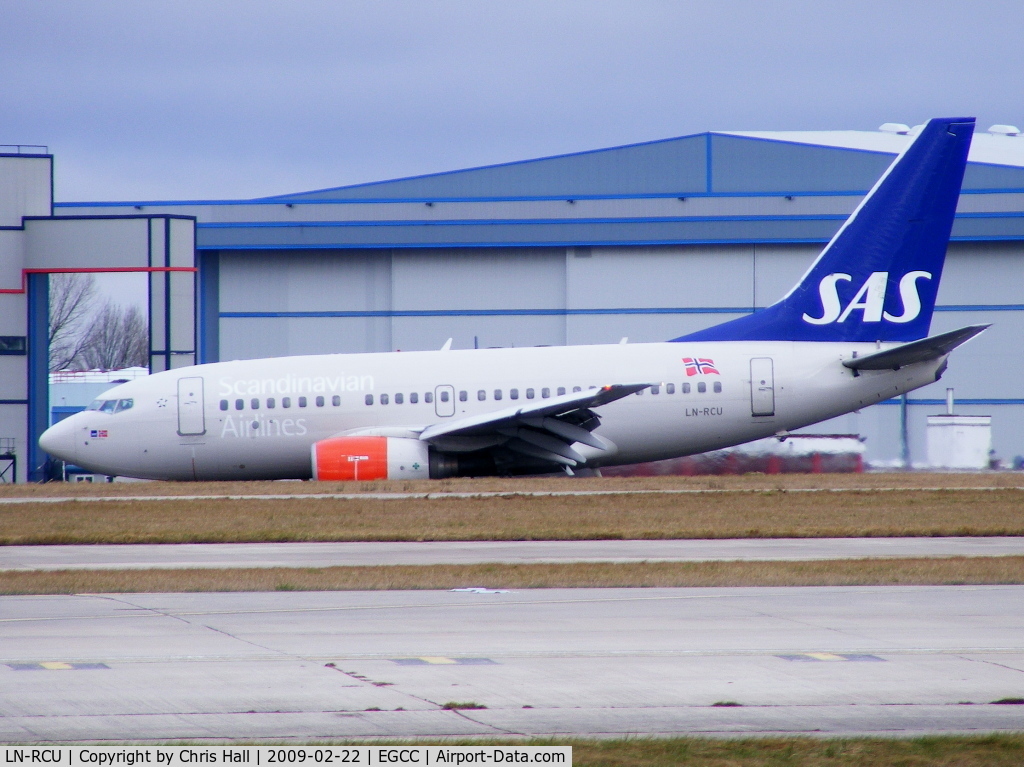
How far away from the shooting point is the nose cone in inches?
1104

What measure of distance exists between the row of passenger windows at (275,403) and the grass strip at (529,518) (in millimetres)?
4543

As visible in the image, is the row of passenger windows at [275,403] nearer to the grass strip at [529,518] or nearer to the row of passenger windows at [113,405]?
the row of passenger windows at [113,405]

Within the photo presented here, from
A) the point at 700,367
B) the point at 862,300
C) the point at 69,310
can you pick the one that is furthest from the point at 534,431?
the point at 69,310

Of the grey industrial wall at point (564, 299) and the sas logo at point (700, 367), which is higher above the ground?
the grey industrial wall at point (564, 299)

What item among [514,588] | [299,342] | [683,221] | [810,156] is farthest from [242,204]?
[514,588]

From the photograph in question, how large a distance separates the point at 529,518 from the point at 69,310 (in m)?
92.2

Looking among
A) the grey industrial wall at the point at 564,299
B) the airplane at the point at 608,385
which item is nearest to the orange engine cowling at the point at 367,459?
the airplane at the point at 608,385

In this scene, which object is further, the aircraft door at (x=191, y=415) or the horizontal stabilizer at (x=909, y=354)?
the aircraft door at (x=191, y=415)

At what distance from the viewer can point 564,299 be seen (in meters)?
46.7

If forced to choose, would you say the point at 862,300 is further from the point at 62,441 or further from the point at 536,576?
the point at 62,441

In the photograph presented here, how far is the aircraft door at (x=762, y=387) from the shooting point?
89.2 ft

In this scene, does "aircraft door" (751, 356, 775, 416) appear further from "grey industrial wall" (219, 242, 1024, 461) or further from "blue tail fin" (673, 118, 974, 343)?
"grey industrial wall" (219, 242, 1024, 461)

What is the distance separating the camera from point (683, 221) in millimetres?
45781

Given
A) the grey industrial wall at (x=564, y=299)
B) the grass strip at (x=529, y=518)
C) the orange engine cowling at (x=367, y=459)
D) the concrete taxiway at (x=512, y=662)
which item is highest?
the grey industrial wall at (x=564, y=299)
